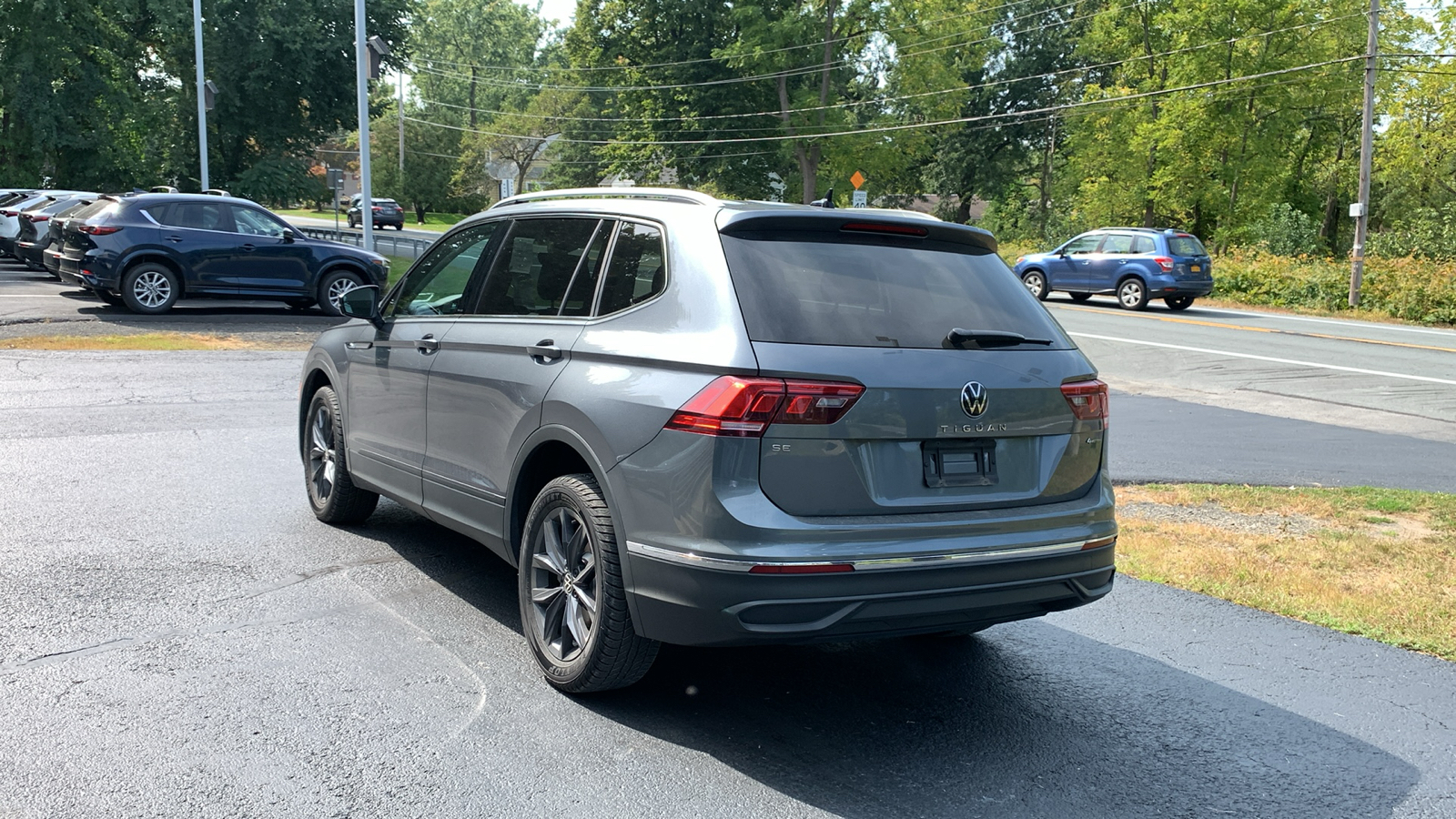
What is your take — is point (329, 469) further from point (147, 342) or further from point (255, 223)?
point (255, 223)

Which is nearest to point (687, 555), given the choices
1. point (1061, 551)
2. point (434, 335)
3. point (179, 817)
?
point (1061, 551)

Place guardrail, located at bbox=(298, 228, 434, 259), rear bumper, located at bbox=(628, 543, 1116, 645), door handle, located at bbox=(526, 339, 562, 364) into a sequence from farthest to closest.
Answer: guardrail, located at bbox=(298, 228, 434, 259)
door handle, located at bbox=(526, 339, 562, 364)
rear bumper, located at bbox=(628, 543, 1116, 645)

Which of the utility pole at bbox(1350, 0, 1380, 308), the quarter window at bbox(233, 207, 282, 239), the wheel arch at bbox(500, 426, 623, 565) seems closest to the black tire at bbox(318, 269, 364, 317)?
the quarter window at bbox(233, 207, 282, 239)

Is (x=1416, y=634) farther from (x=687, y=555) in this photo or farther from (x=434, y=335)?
(x=434, y=335)

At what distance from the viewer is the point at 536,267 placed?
506 cm

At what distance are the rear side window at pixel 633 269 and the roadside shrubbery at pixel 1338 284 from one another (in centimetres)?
2786

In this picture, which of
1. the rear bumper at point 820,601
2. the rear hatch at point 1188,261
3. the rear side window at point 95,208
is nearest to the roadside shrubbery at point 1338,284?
the rear hatch at point 1188,261

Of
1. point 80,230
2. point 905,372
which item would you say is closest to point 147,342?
point 80,230

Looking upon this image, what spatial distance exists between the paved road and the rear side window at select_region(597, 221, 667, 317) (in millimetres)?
1468

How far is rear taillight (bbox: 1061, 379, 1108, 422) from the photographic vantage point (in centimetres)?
437

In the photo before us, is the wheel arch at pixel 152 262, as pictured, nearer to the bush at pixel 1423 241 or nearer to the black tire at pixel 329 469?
the black tire at pixel 329 469

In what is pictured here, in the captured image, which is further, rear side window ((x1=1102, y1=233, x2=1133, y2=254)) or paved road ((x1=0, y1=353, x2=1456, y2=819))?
rear side window ((x1=1102, y1=233, x2=1133, y2=254))

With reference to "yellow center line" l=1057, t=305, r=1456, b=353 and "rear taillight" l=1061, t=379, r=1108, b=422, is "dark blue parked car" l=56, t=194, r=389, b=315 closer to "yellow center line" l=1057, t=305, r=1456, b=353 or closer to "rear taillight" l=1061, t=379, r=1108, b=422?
"rear taillight" l=1061, t=379, r=1108, b=422

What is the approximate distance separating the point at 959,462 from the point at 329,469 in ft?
13.5
